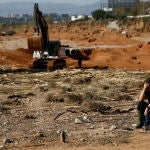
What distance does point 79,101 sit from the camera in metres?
21.0

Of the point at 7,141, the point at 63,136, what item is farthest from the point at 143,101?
the point at 7,141

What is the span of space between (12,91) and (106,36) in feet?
165

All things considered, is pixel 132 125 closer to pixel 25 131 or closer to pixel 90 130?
pixel 90 130

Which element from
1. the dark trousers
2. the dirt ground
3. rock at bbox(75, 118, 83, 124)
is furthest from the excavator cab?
the dark trousers

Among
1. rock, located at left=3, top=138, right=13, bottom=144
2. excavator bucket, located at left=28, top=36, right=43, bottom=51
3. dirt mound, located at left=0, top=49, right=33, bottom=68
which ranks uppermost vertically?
excavator bucket, located at left=28, top=36, right=43, bottom=51

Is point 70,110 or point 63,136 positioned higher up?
point 63,136

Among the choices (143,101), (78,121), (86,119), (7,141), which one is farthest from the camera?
(86,119)

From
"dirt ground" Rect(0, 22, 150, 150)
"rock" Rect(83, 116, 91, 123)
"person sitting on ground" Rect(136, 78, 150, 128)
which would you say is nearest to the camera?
"dirt ground" Rect(0, 22, 150, 150)

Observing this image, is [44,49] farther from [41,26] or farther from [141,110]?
[141,110]

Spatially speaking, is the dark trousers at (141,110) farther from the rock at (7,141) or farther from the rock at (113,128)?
the rock at (7,141)

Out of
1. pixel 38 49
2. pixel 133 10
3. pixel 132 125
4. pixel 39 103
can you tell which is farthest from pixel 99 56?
pixel 133 10

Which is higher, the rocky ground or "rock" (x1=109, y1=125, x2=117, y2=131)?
"rock" (x1=109, y1=125, x2=117, y2=131)

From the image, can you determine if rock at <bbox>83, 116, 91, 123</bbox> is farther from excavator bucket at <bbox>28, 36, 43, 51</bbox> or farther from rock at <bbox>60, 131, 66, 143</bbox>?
excavator bucket at <bbox>28, 36, 43, 51</bbox>

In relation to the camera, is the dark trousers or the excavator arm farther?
the excavator arm
